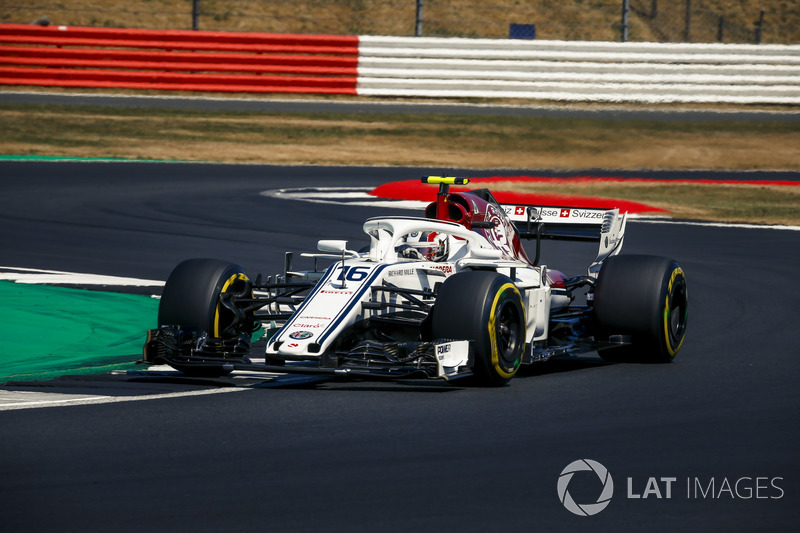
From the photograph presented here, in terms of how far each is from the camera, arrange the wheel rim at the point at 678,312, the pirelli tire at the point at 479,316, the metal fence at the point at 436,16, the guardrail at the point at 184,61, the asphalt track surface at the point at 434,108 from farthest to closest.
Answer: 1. the metal fence at the point at 436,16
2. the asphalt track surface at the point at 434,108
3. the guardrail at the point at 184,61
4. the wheel rim at the point at 678,312
5. the pirelli tire at the point at 479,316

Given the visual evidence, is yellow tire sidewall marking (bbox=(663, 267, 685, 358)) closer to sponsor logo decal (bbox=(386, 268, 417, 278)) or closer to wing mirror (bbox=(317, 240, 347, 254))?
sponsor logo decal (bbox=(386, 268, 417, 278))

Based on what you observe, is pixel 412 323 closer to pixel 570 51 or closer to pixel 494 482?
pixel 494 482

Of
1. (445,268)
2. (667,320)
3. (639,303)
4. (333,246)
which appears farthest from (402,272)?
(667,320)

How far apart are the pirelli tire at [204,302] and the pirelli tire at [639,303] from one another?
2404 mm

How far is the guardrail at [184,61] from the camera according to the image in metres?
27.2

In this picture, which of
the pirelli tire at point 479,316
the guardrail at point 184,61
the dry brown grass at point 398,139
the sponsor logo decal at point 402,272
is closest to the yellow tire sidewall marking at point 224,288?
the sponsor logo decal at point 402,272

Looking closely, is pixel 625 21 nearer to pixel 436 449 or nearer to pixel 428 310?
pixel 428 310

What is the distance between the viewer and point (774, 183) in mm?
23125

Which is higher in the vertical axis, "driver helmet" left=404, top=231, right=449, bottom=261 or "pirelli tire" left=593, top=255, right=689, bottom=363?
"driver helmet" left=404, top=231, right=449, bottom=261

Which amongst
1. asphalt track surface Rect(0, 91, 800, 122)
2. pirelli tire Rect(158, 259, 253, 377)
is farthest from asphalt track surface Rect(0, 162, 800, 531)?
asphalt track surface Rect(0, 91, 800, 122)

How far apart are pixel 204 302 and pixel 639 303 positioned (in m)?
2.89

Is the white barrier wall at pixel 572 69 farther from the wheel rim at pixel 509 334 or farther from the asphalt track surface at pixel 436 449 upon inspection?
the wheel rim at pixel 509 334

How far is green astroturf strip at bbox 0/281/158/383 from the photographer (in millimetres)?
9211

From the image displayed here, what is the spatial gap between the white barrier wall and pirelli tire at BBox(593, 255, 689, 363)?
18.9m
